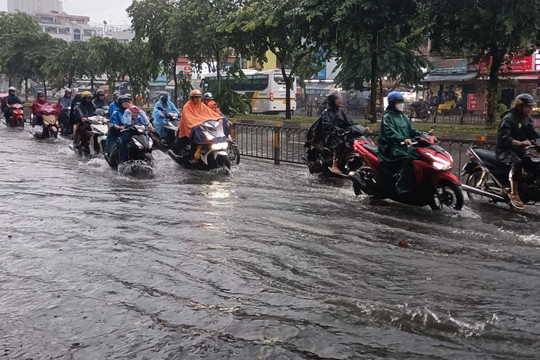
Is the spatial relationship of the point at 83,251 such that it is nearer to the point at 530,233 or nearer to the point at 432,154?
the point at 432,154

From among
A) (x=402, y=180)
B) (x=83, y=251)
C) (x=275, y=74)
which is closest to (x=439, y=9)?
(x=402, y=180)

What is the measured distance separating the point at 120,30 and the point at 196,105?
101 metres

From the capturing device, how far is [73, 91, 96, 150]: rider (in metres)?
14.5

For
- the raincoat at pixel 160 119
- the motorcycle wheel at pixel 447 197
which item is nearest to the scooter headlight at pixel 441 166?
the motorcycle wheel at pixel 447 197

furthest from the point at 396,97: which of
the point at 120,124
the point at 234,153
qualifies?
the point at 234,153

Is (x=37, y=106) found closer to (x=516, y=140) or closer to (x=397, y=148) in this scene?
(x=397, y=148)

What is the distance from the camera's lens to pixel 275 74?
38.2 meters

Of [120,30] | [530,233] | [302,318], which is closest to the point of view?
[302,318]

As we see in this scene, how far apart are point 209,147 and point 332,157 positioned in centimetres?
233

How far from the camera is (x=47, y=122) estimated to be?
737 inches

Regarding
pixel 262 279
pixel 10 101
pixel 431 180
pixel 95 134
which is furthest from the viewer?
pixel 10 101

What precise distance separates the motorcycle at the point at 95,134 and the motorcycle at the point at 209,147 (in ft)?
7.70

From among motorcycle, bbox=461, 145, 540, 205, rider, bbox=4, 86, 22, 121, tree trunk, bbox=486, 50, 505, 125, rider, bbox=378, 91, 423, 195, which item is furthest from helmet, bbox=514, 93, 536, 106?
rider, bbox=4, 86, 22, 121

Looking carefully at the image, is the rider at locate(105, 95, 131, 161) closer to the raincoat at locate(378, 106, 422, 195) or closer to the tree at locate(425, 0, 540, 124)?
the raincoat at locate(378, 106, 422, 195)
